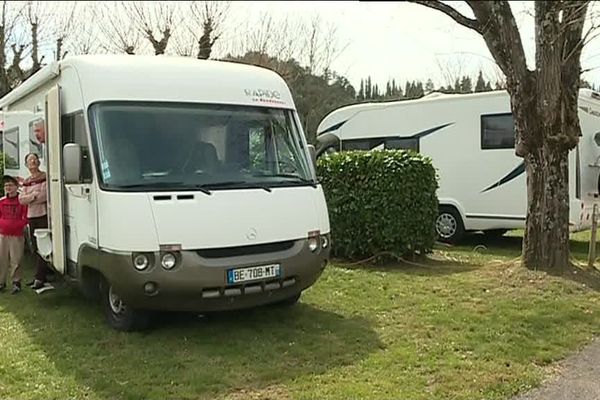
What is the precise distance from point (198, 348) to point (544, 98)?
522 centimetres

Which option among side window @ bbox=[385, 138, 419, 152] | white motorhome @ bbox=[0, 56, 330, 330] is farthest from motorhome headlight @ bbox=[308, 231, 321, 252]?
side window @ bbox=[385, 138, 419, 152]

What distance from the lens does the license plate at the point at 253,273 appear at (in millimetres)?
5969

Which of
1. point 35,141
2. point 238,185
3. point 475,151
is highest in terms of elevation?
point 35,141

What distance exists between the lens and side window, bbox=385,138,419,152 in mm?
13641

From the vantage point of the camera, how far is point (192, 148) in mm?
6379

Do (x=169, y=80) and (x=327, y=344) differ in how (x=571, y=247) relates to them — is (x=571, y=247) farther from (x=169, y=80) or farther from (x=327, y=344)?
(x=169, y=80)

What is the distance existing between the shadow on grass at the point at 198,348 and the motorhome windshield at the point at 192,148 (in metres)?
1.40

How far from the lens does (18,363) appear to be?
225 inches

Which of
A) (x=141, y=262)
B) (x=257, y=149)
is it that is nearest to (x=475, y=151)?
(x=257, y=149)

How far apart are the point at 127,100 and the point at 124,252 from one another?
1.47 metres

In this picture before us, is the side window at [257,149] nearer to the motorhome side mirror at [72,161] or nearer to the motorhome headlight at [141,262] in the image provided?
the motorhome headlight at [141,262]

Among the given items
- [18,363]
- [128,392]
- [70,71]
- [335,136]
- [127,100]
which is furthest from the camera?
[335,136]

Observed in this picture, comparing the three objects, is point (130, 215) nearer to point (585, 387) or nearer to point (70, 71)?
point (70, 71)

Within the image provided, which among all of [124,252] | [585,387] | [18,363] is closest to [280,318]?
[124,252]
